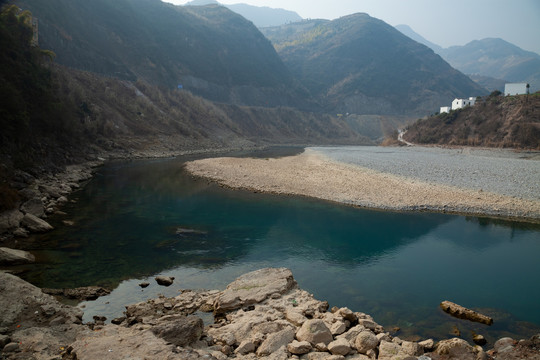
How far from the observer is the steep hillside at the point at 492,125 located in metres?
46.6

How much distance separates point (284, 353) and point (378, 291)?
5190 millimetres

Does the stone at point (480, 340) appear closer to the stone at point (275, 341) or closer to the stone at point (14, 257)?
the stone at point (275, 341)

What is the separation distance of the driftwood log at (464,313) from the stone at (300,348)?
16.7 ft

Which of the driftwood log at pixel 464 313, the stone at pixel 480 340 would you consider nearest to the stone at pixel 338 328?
the stone at pixel 480 340

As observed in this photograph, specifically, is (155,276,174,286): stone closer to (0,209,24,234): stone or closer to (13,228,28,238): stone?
(13,228,28,238): stone

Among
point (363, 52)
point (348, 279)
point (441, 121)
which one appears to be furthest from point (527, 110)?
point (363, 52)

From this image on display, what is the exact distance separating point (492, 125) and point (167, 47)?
8217 cm

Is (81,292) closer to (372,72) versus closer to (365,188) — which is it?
(365,188)

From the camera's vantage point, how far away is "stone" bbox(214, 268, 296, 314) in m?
8.98

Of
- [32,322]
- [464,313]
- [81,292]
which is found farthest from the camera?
[81,292]

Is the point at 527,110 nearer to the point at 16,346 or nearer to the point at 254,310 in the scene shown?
the point at 254,310

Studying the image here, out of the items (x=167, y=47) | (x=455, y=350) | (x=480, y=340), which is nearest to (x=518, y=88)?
(x=480, y=340)

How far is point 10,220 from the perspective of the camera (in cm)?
1368

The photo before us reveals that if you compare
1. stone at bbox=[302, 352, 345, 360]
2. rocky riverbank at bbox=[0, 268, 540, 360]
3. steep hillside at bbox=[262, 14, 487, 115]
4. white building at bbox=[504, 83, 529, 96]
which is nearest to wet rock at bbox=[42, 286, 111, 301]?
rocky riverbank at bbox=[0, 268, 540, 360]
